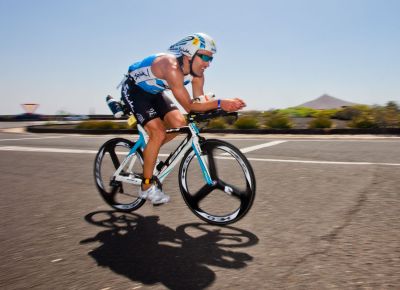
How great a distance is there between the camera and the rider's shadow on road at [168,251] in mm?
2543

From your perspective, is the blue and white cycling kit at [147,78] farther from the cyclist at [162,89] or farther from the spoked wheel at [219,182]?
the spoked wheel at [219,182]

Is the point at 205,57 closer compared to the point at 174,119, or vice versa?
the point at 205,57

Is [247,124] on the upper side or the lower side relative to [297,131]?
upper

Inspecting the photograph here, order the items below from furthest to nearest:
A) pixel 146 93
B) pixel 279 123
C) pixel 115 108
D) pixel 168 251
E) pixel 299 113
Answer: pixel 299 113, pixel 279 123, pixel 115 108, pixel 146 93, pixel 168 251

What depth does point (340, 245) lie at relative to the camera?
2.92 metres

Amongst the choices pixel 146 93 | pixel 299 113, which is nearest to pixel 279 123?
pixel 299 113

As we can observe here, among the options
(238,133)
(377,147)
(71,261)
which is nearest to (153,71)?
(71,261)

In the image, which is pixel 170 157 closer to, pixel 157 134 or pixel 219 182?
pixel 157 134

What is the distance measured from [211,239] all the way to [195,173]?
88 cm

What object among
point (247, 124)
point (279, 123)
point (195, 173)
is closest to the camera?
point (195, 173)

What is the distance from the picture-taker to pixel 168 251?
300cm

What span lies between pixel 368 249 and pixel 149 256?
1.69 metres

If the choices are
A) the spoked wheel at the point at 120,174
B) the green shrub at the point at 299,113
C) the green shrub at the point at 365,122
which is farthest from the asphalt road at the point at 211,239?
the green shrub at the point at 299,113

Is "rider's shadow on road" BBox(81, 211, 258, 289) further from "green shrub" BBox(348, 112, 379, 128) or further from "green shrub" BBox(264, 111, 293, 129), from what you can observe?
"green shrub" BBox(348, 112, 379, 128)
